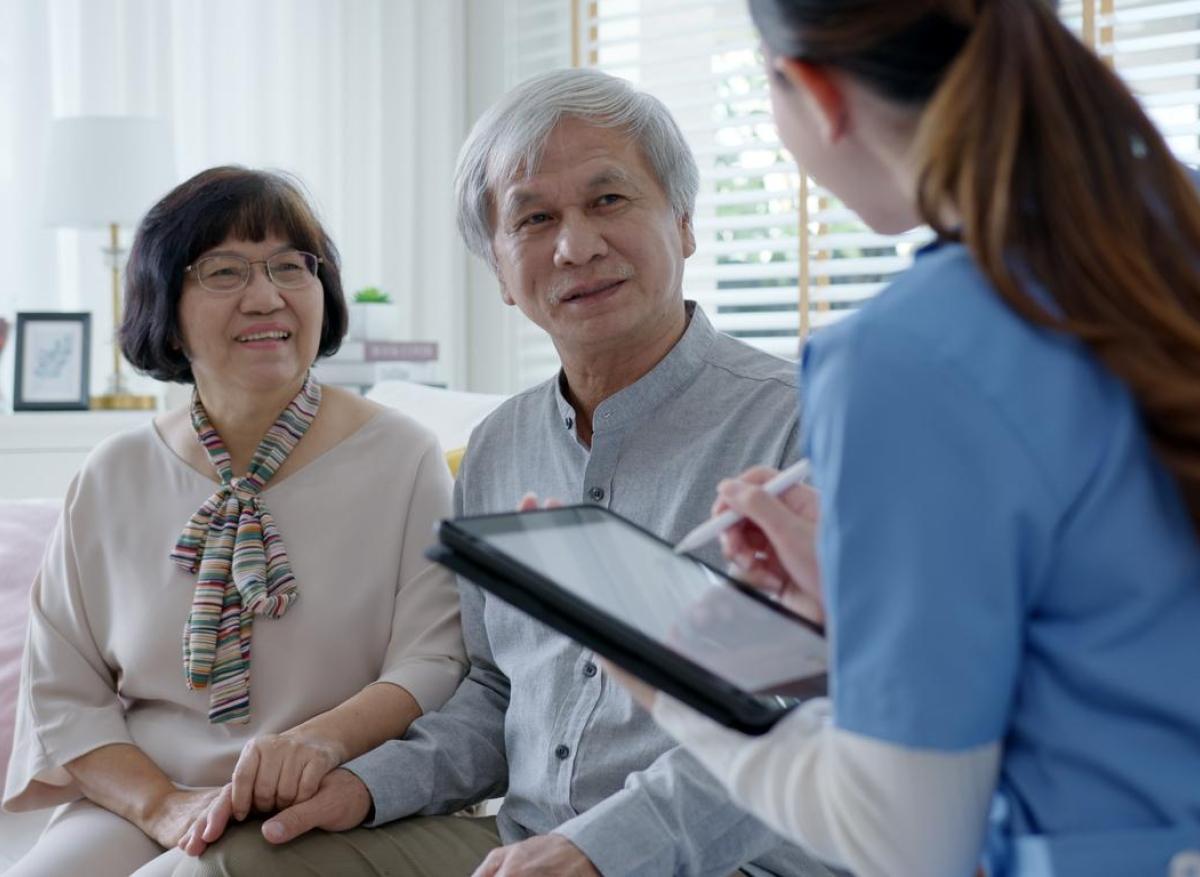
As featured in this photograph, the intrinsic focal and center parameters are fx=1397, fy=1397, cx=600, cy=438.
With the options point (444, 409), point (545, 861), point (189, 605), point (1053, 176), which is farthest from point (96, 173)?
point (1053, 176)

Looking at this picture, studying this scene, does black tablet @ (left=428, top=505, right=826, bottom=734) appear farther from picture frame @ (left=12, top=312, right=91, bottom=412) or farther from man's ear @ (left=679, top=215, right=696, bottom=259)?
picture frame @ (left=12, top=312, right=91, bottom=412)

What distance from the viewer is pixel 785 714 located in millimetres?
825

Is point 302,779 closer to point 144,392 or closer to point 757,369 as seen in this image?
point 757,369

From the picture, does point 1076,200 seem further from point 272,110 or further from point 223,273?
point 272,110

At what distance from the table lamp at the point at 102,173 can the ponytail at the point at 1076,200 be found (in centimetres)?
293

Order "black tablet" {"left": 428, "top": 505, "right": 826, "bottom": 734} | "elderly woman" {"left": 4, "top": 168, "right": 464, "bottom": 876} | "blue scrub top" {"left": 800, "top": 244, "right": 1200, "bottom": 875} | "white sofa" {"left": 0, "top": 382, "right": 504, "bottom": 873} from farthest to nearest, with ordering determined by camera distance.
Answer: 1. "white sofa" {"left": 0, "top": 382, "right": 504, "bottom": 873}
2. "elderly woman" {"left": 4, "top": 168, "right": 464, "bottom": 876}
3. "black tablet" {"left": 428, "top": 505, "right": 826, "bottom": 734}
4. "blue scrub top" {"left": 800, "top": 244, "right": 1200, "bottom": 875}

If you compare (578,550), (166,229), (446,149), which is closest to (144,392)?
(446,149)

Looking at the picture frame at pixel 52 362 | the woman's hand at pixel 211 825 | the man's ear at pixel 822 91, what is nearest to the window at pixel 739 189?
the picture frame at pixel 52 362

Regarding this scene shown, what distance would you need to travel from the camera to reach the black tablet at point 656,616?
0.82m

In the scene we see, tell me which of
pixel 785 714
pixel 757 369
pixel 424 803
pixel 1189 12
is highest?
pixel 1189 12

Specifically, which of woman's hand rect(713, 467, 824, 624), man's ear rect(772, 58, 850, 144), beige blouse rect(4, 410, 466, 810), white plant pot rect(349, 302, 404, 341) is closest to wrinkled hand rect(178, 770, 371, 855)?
beige blouse rect(4, 410, 466, 810)

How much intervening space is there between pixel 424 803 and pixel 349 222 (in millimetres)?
3036

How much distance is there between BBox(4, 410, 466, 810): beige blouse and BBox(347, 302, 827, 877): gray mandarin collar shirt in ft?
0.28

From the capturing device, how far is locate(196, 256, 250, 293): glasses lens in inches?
70.1
